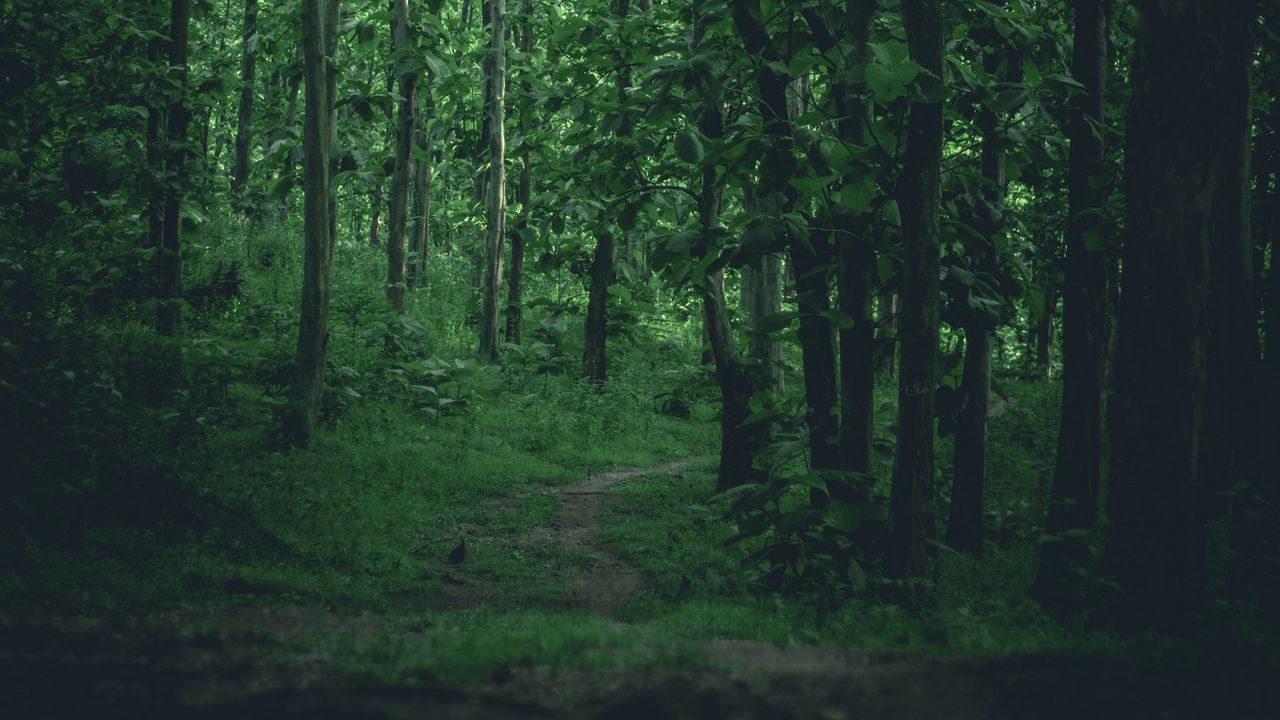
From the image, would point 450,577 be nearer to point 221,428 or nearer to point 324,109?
point 221,428

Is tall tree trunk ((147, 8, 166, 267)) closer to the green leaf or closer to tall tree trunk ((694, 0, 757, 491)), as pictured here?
tall tree trunk ((694, 0, 757, 491))

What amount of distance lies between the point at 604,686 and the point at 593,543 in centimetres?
653

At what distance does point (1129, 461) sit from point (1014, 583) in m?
2.79

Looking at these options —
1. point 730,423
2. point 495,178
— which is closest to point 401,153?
point 495,178

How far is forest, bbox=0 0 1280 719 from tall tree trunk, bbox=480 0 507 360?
4999mm

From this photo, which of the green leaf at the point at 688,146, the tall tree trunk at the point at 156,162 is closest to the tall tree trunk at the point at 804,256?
the green leaf at the point at 688,146

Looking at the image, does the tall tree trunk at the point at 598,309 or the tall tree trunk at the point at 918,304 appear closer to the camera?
the tall tree trunk at the point at 918,304

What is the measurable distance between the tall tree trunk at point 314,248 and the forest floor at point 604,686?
7.07m

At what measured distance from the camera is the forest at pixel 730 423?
14.9 ft

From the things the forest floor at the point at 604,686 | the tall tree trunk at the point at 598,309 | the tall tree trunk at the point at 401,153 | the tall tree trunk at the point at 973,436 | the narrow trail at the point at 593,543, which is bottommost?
the narrow trail at the point at 593,543

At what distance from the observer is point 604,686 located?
412 centimetres

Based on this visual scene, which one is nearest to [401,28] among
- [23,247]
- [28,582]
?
[23,247]

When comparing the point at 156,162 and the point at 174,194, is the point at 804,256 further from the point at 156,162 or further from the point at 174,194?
the point at 156,162

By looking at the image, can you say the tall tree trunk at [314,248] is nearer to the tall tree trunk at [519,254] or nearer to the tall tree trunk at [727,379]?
the tall tree trunk at [727,379]
